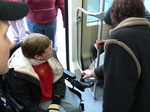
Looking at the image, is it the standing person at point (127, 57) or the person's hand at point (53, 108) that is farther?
the person's hand at point (53, 108)

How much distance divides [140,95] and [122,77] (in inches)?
8.1

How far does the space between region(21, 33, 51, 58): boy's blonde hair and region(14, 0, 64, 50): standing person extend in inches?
30.8

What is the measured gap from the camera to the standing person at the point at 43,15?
175cm

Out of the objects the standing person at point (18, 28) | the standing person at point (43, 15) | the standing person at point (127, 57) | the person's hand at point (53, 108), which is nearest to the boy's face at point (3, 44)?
the standing person at point (127, 57)

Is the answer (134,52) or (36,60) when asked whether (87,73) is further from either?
(134,52)

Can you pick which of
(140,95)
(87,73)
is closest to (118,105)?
(140,95)

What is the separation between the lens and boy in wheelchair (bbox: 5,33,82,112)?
1.06m

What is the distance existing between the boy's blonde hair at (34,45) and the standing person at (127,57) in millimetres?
460

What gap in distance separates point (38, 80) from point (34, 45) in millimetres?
244

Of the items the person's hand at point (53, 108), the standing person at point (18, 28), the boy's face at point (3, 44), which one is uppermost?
the boy's face at point (3, 44)

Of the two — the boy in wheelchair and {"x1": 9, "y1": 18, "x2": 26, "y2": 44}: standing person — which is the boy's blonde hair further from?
{"x1": 9, "y1": 18, "x2": 26, "y2": 44}: standing person

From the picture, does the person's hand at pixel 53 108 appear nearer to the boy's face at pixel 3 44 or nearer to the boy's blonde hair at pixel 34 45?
the boy's blonde hair at pixel 34 45

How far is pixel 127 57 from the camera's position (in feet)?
2.60

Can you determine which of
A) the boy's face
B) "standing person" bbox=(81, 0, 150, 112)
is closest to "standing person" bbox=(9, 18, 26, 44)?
"standing person" bbox=(81, 0, 150, 112)
